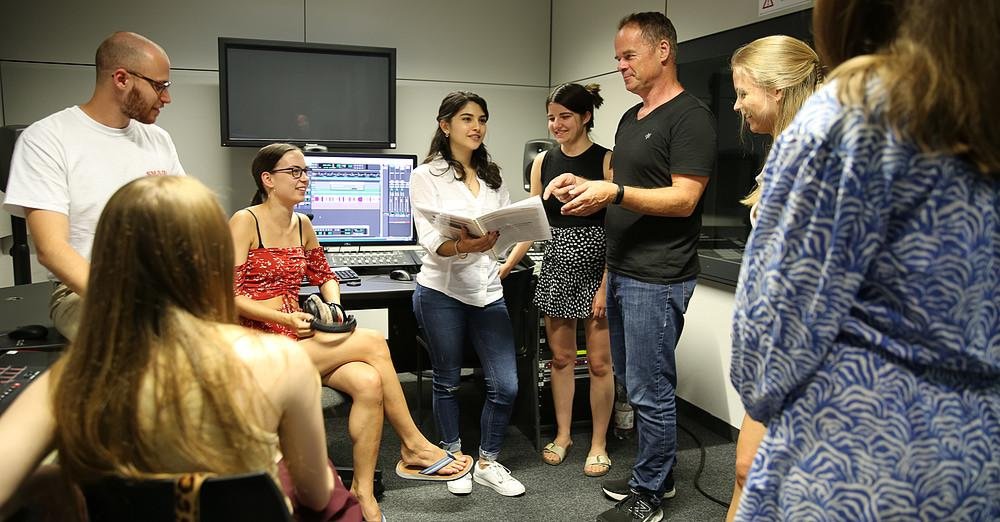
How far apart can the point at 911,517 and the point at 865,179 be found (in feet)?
1.39

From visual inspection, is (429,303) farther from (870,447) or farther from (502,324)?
(870,447)

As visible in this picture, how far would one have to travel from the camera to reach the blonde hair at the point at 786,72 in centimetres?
176

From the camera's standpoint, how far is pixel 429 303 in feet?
8.99

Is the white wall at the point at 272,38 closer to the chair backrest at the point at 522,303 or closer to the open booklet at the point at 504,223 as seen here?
the chair backrest at the point at 522,303

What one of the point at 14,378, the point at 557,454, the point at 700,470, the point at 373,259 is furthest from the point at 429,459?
the point at 14,378

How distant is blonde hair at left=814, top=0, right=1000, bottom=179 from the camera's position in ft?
2.66

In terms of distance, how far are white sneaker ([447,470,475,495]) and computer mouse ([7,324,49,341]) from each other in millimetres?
1516

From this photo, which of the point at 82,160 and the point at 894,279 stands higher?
the point at 82,160

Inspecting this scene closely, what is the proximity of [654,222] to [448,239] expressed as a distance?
76 cm

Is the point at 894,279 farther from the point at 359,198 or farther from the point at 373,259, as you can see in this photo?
the point at 359,198

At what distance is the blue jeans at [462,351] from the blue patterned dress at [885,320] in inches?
→ 74.8

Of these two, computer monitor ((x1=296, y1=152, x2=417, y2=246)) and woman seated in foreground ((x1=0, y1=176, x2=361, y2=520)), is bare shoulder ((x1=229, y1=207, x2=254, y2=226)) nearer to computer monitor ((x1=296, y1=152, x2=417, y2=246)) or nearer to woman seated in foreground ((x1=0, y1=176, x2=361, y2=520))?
computer monitor ((x1=296, y1=152, x2=417, y2=246))

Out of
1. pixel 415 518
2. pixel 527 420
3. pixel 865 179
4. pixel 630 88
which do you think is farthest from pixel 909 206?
pixel 527 420

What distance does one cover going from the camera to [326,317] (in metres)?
2.52
